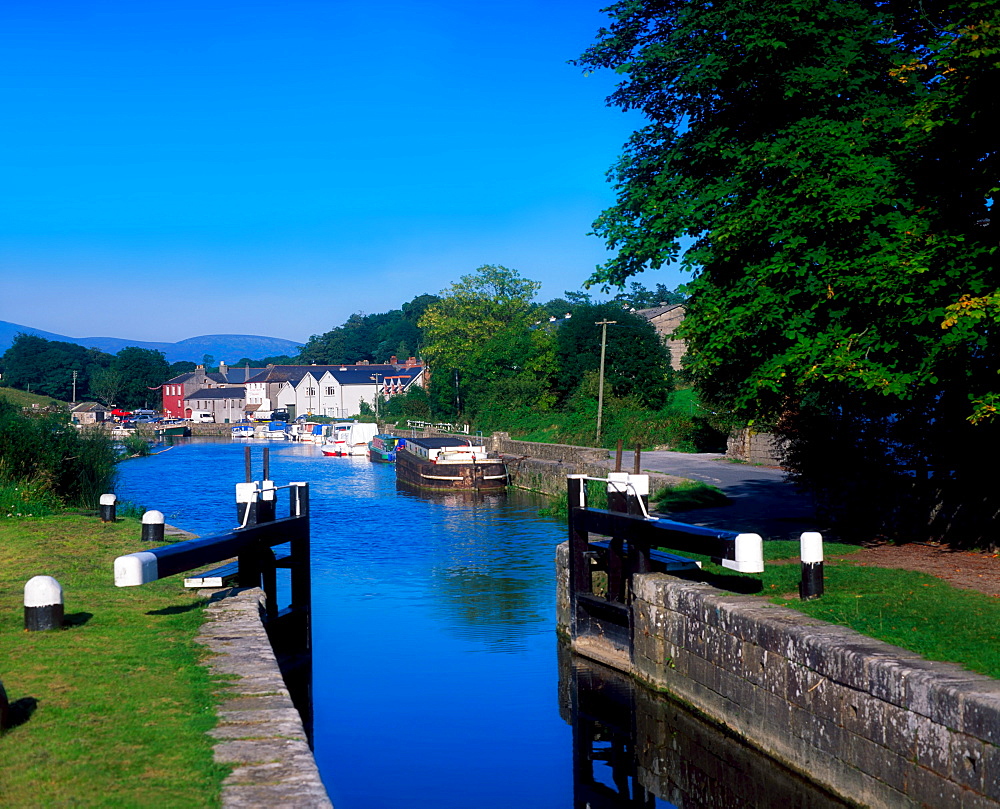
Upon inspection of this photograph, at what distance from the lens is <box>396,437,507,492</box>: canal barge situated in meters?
38.6

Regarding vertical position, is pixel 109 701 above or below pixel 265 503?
below

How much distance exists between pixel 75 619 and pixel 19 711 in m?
3.04

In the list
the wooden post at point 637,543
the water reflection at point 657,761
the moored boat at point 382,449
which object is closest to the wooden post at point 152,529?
the water reflection at point 657,761

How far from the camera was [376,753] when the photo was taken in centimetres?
998

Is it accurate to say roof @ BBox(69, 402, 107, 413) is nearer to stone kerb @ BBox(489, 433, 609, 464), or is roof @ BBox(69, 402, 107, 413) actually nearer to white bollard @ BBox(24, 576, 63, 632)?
stone kerb @ BBox(489, 433, 609, 464)

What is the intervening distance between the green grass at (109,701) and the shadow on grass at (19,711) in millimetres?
13

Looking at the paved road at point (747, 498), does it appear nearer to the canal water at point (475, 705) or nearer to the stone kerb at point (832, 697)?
the canal water at point (475, 705)

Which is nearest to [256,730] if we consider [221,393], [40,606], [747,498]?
[40,606]

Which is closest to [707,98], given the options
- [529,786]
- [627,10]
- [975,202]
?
[627,10]

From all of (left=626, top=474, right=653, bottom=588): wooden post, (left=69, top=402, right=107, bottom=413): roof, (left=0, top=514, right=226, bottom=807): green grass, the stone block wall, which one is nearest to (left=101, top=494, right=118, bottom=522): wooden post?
(left=0, top=514, right=226, bottom=807): green grass

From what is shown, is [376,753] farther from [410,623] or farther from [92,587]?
[410,623]

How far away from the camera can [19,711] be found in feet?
20.0

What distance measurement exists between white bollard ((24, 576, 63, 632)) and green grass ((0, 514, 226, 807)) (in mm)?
122

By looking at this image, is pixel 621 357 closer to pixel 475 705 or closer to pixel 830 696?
pixel 475 705
